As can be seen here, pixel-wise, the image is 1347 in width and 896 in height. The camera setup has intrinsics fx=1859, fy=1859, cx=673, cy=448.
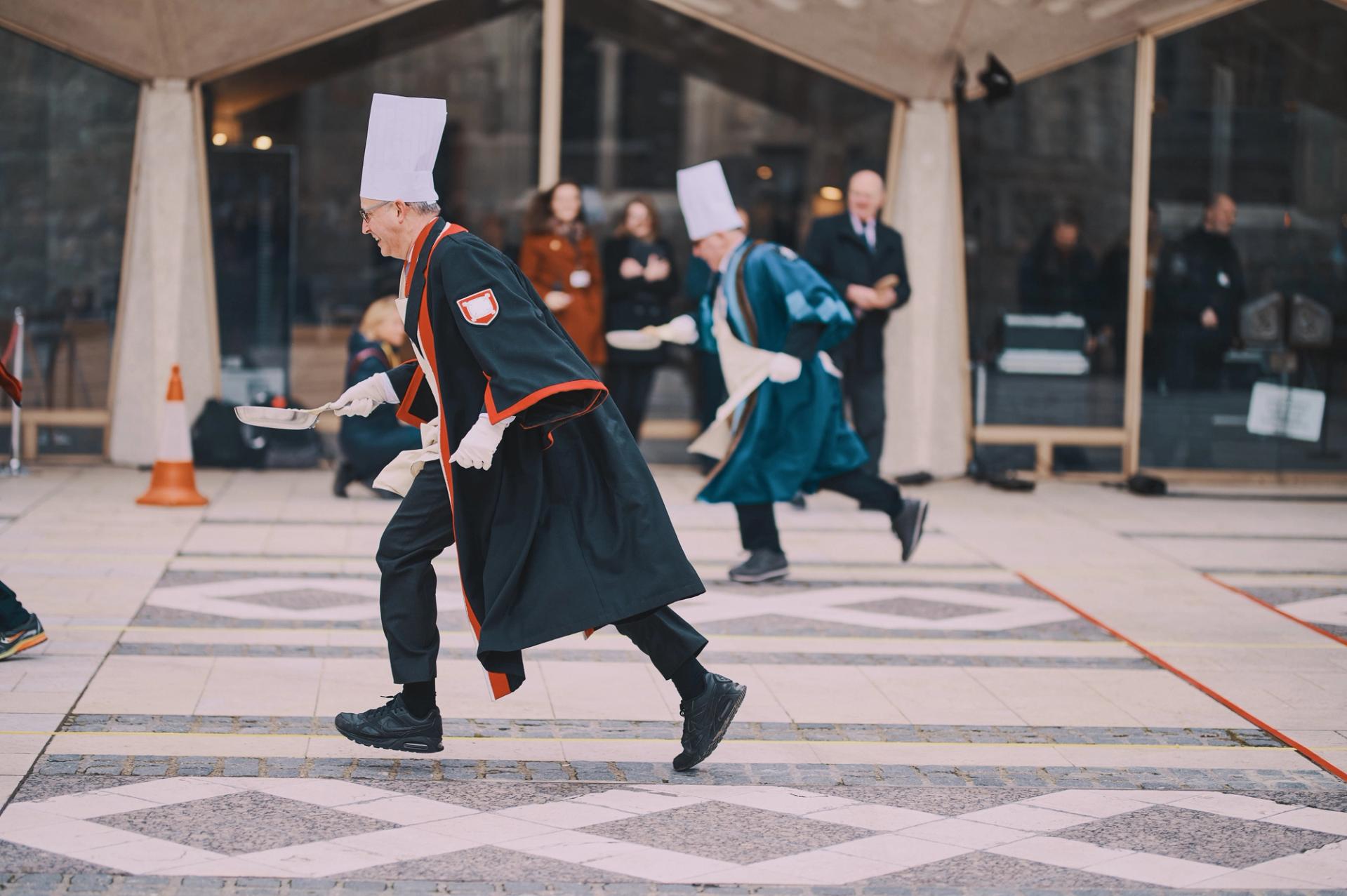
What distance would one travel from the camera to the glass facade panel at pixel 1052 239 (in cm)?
1185

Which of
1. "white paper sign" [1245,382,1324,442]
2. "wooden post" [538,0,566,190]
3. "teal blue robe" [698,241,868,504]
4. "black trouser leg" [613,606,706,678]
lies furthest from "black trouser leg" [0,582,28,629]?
"white paper sign" [1245,382,1324,442]

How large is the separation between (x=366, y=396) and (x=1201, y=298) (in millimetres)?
8020

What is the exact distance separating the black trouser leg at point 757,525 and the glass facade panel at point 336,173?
448cm

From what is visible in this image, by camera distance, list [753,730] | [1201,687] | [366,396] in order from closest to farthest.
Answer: [366,396], [753,730], [1201,687]

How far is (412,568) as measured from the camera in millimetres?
4930

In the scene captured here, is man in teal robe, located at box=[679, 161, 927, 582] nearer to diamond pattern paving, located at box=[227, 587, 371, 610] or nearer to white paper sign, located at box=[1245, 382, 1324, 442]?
diamond pattern paving, located at box=[227, 587, 371, 610]

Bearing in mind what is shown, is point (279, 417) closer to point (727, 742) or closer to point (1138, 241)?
point (727, 742)

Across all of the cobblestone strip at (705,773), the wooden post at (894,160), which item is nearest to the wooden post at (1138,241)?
the wooden post at (894,160)

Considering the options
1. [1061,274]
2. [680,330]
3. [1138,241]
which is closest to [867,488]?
[680,330]

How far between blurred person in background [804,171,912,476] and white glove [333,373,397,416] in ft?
17.8

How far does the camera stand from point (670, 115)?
1207cm

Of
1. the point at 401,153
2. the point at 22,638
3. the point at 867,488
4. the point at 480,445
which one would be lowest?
the point at 22,638

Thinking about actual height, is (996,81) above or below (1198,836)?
above

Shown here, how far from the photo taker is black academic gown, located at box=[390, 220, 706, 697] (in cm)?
472
